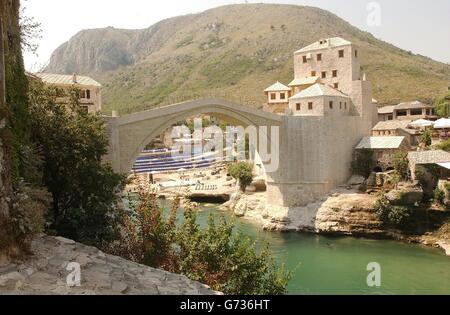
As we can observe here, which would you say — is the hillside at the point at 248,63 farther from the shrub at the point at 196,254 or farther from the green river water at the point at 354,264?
the shrub at the point at 196,254

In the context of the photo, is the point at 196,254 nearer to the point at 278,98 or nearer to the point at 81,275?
the point at 81,275

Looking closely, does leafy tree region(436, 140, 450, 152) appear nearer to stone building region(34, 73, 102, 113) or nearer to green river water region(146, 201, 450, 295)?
green river water region(146, 201, 450, 295)

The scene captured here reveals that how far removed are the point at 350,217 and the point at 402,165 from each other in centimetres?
466

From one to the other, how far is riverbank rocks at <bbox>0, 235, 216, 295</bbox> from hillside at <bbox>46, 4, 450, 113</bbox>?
50.3 meters

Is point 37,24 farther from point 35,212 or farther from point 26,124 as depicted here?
point 35,212

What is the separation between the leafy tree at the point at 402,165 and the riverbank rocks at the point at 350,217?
2523 mm

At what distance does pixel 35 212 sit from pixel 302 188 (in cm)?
2247

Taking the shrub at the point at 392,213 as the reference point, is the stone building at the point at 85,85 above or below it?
above

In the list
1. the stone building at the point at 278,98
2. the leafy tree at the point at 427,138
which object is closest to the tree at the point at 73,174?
the stone building at the point at 278,98

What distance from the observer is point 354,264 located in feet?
68.6

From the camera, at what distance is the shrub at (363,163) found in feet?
98.7

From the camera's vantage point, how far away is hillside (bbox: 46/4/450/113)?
6391 cm

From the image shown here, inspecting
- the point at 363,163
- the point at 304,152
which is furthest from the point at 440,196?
the point at 304,152

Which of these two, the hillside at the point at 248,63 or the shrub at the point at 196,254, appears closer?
the shrub at the point at 196,254
